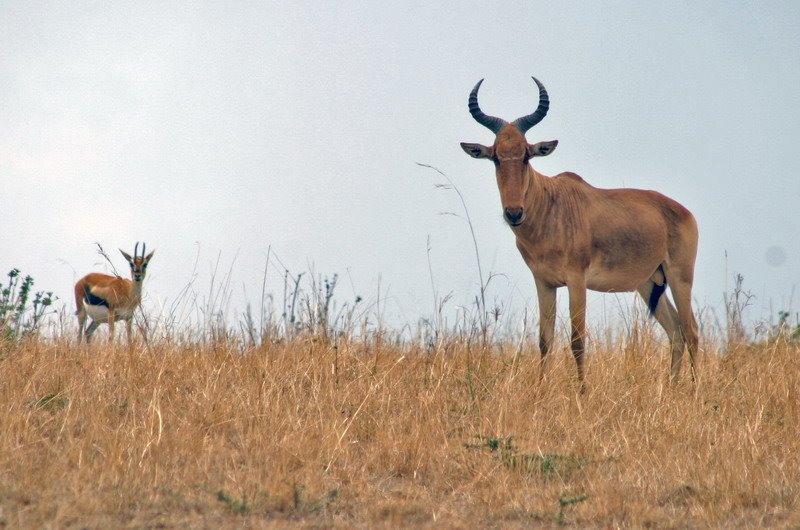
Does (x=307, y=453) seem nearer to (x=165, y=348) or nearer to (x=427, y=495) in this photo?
(x=427, y=495)

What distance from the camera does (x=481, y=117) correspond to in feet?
32.1

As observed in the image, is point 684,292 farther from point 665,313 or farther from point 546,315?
point 546,315

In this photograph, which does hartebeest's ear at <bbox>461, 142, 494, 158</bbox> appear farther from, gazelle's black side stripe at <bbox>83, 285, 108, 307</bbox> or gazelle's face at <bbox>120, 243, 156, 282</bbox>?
gazelle's black side stripe at <bbox>83, 285, 108, 307</bbox>

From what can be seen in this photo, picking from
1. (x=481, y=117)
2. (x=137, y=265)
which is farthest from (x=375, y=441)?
(x=137, y=265)

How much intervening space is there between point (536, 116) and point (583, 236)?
149 centimetres

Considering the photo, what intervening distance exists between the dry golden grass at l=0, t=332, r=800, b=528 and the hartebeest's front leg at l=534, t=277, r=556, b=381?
0.17 m

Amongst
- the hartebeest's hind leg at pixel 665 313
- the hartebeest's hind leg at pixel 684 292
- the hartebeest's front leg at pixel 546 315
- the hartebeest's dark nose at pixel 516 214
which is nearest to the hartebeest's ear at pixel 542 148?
the hartebeest's dark nose at pixel 516 214

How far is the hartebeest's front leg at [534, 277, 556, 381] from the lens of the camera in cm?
915

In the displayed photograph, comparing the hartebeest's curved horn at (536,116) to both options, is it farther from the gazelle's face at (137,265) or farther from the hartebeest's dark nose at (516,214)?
the gazelle's face at (137,265)

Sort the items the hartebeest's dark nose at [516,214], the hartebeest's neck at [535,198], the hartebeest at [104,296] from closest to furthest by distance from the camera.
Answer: the hartebeest's dark nose at [516,214] < the hartebeest's neck at [535,198] < the hartebeest at [104,296]

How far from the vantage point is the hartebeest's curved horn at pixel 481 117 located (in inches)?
383

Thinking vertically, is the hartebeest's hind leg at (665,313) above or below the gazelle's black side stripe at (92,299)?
below

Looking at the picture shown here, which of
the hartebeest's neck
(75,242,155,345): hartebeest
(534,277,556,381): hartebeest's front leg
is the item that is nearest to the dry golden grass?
(534,277,556,381): hartebeest's front leg

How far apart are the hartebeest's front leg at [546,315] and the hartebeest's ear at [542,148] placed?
1.35 meters
